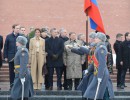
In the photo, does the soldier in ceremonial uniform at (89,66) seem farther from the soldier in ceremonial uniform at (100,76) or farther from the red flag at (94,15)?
the red flag at (94,15)

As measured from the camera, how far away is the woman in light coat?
15.4m

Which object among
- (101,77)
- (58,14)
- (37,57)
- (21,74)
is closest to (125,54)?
(37,57)

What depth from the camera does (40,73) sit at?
15.4m

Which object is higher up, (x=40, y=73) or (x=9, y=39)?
(x=9, y=39)

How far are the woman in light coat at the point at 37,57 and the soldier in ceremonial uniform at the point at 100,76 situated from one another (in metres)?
3.94

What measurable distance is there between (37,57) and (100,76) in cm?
437

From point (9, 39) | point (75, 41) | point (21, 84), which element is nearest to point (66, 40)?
point (75, 41)

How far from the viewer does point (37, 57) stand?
50.5 ft

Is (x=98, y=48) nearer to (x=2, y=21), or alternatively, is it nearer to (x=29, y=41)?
(x=29, y=41)

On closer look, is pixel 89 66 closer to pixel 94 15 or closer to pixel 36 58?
pixel 94 15

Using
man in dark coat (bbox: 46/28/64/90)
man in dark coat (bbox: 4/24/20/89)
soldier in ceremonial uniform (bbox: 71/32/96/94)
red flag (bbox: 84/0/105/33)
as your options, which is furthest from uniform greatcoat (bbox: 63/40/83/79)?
soldier in ceremonial uniform (bbox: 71/32/96/94)

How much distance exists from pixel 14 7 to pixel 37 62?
8.62 m

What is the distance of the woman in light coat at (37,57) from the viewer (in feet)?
50.4

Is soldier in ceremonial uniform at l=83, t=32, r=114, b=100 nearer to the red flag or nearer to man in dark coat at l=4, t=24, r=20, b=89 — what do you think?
the red flag
